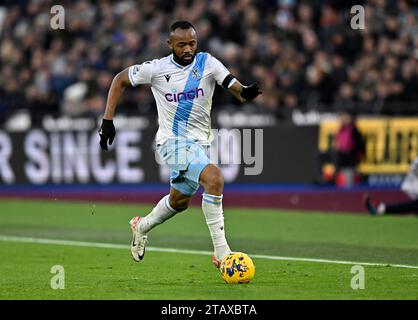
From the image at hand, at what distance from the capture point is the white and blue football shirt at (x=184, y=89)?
10.8 meters

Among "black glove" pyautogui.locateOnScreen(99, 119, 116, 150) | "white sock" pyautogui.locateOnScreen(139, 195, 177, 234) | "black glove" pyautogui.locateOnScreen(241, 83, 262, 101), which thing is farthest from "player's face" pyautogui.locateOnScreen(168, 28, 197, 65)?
"white sock" pyautogui.locateOnScreen(139, 195, 177, 234)

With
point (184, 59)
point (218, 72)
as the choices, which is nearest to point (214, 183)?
point (218, 72)

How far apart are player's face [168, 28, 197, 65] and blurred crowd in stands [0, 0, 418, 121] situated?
12457 mm

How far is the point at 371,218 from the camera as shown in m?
18.0

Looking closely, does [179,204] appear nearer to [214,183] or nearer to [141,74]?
[214,183]

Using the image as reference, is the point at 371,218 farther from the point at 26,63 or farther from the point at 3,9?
the point at 3,9

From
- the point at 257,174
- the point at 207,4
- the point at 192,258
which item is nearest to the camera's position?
the point at 192,258

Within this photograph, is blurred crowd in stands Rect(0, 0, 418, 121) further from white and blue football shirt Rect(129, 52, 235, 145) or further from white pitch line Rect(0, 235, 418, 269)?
white and blue football shirt Rect(129, 52, 235, 145)

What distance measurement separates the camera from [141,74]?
10953mm

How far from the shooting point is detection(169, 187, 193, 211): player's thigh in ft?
36.4

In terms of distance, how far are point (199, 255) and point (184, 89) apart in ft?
9.58

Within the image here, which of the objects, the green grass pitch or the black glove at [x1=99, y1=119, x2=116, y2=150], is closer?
the green grass pitch
